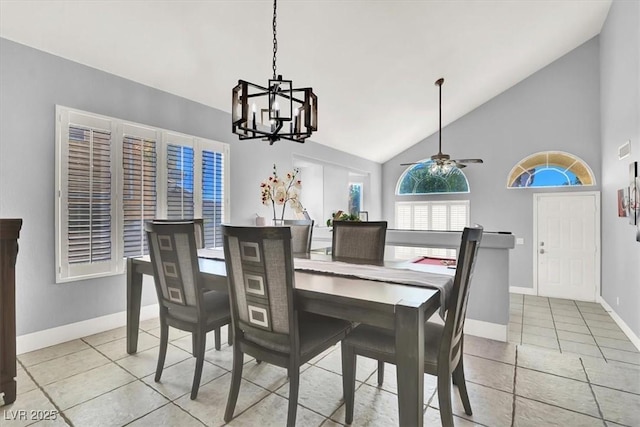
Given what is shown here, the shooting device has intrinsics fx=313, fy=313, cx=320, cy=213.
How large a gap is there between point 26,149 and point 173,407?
258 centimetres

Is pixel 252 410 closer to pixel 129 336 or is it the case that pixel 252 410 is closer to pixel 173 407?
pixel 173 407

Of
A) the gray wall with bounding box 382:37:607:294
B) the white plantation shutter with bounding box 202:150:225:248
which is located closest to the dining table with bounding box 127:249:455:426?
the white plantation shutter with bounding box 202:150:225:248

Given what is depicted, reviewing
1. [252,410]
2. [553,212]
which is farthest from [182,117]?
[553,212]

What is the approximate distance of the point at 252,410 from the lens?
6.49ft

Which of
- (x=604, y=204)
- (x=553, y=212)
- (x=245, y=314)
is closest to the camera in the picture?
(x=245, y=314)

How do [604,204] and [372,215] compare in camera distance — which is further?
[372,215]

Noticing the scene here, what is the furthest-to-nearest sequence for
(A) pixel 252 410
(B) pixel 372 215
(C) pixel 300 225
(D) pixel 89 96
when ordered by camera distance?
(B) pixel 372 215 → (C) pixel 300 225 → (D) pixel 89 96 → (A) pixel 252 410

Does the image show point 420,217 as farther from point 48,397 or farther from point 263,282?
point 48,397

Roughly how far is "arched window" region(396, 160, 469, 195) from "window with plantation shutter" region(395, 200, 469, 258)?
0.29 meters

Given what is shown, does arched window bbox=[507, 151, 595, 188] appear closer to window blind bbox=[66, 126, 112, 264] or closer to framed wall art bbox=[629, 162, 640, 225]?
framed wall art bbox=[629, 162, 640, 225]

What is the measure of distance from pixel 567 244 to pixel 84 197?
7.10 meters

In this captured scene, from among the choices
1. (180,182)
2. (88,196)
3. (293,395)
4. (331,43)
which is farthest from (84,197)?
(331,43)

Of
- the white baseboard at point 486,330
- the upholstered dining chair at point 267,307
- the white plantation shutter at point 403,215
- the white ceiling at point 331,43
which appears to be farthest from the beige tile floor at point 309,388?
the white plantation shutter at point 403,215

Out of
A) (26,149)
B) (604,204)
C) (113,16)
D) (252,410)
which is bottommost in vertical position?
(252,410)
